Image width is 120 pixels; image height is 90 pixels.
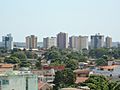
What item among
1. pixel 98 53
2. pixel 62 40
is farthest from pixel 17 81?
pixel 62 40

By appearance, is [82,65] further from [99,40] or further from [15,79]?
[99,40]

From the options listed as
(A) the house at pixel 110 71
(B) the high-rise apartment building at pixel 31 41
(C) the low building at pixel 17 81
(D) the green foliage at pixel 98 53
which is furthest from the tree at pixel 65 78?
(B) the high-rise apartment building at pixel 31 41

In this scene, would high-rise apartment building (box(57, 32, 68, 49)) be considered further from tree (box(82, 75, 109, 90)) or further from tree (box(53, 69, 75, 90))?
tree (box(82, 75, 109, 90))

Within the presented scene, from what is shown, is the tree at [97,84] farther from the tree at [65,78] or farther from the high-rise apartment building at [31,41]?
the high-rise apartment building at [31,41]

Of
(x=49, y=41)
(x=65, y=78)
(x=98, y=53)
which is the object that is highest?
(x=49, y=41)

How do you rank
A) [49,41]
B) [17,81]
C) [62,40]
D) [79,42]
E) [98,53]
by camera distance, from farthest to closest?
[49,41]
[79,42]
[62,40]
[98,53]
[17,81]

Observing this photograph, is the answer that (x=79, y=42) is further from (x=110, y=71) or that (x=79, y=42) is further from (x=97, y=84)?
(x=97, y=84)

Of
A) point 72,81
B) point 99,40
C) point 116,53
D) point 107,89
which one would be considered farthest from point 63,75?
point 99,40

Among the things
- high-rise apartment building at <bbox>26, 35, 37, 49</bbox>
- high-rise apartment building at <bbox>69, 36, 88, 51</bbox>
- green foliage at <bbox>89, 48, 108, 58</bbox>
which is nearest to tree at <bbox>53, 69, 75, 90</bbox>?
green foliage at <bbox>89, 48, 108, 58</bbox>
